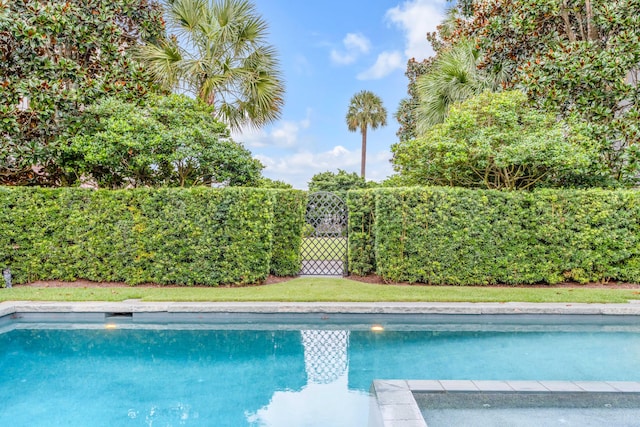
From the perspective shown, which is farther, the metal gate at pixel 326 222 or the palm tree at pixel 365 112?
the palm tree at pixel 365 112

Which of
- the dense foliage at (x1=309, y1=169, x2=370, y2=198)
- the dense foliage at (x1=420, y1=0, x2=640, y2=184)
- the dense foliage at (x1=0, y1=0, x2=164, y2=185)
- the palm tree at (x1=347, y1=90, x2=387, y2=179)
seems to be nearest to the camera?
the dense foliage at (x1=0, y1=0, x2=164, y2=185)

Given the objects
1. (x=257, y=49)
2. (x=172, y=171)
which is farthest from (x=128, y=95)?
(x=257, y=49)

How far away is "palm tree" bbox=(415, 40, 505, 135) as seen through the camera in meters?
10.2

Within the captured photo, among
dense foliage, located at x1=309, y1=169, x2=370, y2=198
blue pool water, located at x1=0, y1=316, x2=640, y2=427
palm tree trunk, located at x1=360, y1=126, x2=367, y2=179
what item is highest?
palm tree trunk, located at x1=360, y1=126, x2=367, y2=179

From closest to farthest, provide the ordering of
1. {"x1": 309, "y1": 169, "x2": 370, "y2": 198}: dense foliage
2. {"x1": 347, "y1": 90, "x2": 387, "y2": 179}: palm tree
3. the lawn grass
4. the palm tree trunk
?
the lawn grass < {"x1": 309, "y1": 169, "x2": 370, "y2": 198}: dense foliage < {"x1": 347, "y1": 90, "x2": 387, "y2": 179}: palm tree < the palm tree trunk

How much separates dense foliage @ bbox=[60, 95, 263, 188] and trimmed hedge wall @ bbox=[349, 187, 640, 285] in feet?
11.8

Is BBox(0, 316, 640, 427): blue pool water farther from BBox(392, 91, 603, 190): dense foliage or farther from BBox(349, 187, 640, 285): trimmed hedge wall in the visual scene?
BBox(392, 91, 603, 190): dense foliage

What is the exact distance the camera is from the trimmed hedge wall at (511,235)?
7.51m

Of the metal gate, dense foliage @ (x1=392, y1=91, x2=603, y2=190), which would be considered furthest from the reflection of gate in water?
dense foliage @ (x1=392, y1=91, x2=603, y2=190)

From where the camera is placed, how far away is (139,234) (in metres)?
7.46

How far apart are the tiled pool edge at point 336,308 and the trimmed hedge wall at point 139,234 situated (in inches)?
63.5

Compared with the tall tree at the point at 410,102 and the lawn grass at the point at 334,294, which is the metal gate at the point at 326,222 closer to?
the lawn grass at the point at 334,294

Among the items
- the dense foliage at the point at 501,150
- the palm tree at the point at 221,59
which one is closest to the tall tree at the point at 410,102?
the dense foliage at the point at 501,150

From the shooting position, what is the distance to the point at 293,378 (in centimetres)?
429
